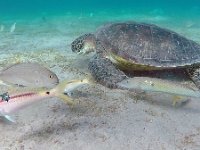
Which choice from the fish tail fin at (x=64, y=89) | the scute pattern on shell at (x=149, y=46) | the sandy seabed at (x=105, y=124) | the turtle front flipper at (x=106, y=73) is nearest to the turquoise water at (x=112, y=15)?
the scute pattern on shell at (x=149, y=46)

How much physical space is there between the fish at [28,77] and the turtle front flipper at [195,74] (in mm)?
2852

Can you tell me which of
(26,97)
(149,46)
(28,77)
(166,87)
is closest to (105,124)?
(166,87)

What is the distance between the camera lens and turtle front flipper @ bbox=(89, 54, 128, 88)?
5.72 m

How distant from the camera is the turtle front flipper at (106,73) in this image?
18.8 ft

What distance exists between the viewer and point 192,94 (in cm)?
436

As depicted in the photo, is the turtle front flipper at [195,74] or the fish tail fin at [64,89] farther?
the turtle front flipper at [195,74]

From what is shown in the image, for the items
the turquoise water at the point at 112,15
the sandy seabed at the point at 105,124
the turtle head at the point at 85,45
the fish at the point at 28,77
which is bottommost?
the sandy seabed at the point at 105,124

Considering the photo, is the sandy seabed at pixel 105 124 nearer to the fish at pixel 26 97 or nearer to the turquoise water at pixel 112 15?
the fish at pixel 26 97

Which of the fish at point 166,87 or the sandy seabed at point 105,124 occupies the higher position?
the fish at point 166,87

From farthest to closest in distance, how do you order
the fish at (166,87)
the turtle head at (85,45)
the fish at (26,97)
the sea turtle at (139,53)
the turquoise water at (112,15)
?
the turquoise water at (112,15) < the turtle head at (85,45) < the sea turtle at (139,53) < the fish at (166,87) < the fish at (26,97)

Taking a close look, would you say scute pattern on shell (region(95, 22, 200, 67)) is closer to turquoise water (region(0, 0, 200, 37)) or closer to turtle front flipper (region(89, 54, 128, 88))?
turtle front flipper (region(89, 54, 128, 88))

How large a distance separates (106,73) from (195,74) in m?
1.91

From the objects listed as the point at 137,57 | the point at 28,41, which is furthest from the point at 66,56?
the point at 28,41

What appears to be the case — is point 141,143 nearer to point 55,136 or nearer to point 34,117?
point 55,136
